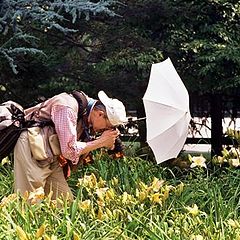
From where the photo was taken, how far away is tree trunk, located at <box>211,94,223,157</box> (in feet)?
25.8

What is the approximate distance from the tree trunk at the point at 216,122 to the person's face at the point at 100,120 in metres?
3.75

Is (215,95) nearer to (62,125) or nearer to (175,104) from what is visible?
(175,104)

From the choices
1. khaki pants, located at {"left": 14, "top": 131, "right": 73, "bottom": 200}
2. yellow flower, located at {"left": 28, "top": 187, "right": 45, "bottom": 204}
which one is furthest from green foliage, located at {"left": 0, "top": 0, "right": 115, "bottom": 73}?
yellow flower, located at {"left": 28, "top": 187, "right": 45, "bottom": 204}

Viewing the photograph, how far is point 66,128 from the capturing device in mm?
4082

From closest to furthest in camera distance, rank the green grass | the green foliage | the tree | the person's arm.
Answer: the green grass
the person's arm
the green foliage
the tree

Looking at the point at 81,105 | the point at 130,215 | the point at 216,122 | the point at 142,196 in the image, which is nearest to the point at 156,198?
the point at 142,196

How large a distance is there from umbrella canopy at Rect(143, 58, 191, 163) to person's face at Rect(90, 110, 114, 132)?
0.41 metres

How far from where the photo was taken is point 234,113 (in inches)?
→ 322

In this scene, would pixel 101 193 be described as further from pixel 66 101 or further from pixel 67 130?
pixel 66 101

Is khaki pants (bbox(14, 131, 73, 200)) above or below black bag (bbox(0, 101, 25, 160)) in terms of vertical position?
below

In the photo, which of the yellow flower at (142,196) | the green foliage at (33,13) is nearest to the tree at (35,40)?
the green foliage at (33,13)

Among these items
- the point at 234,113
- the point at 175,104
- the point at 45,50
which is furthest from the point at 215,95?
the point at 175,104

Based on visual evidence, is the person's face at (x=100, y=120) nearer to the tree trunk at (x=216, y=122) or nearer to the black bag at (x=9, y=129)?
the black bag at (x=9, y=129)

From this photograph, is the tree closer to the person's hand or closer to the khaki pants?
the khaki pants
